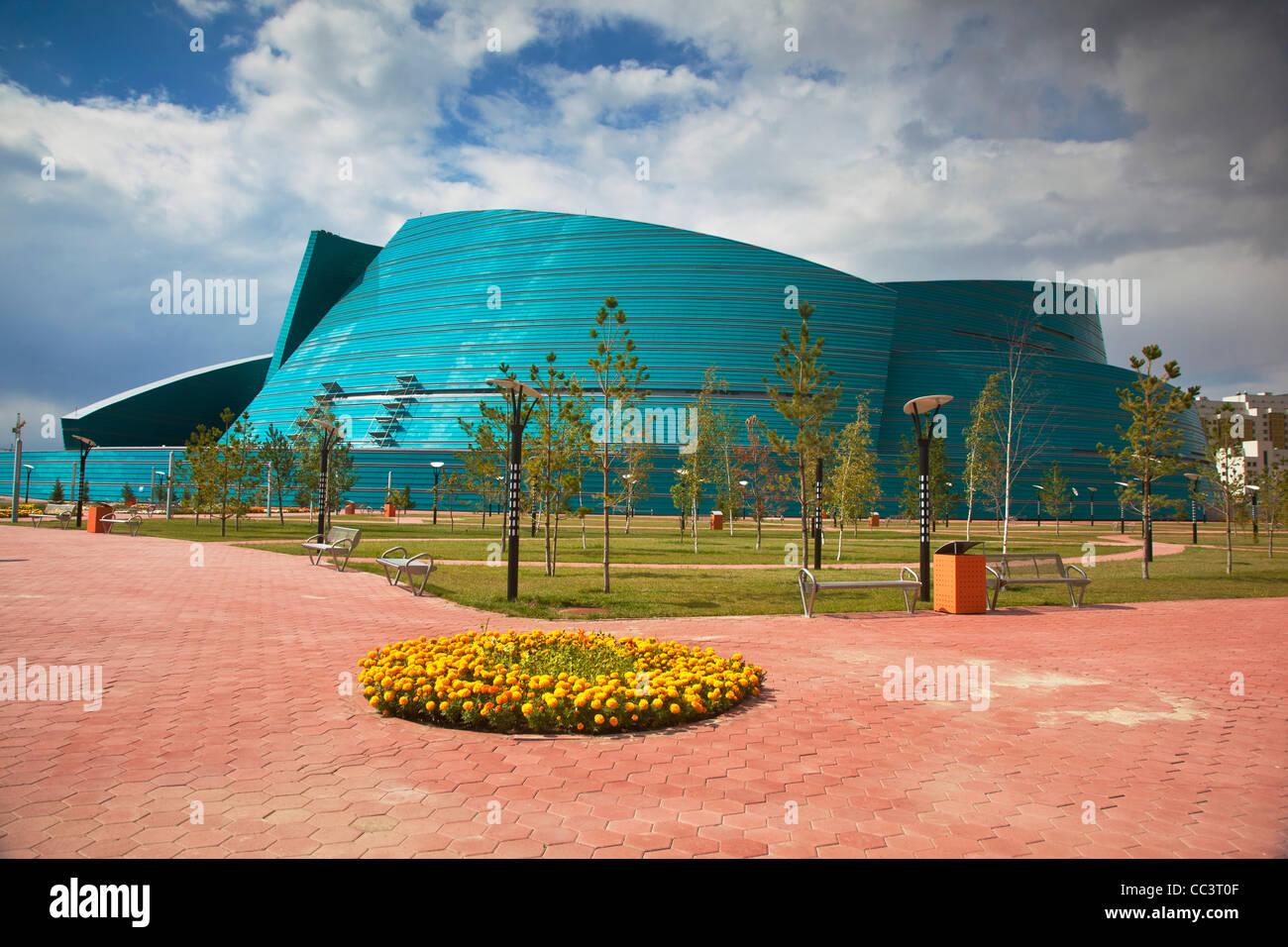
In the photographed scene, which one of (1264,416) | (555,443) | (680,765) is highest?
(1264,416)

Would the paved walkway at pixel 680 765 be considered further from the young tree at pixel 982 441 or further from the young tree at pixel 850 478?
the young tree at pixel 982 441

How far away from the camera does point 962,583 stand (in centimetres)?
1095

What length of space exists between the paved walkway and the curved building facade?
190 feet

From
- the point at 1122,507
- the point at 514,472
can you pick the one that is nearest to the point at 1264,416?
the point at 1122,507

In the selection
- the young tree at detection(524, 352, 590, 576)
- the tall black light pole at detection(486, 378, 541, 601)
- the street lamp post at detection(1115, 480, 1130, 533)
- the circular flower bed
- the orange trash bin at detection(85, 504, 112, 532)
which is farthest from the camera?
the orange trash bin at detection(85, 504, 112, 532)

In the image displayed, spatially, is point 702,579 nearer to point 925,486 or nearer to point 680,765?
point 925,486

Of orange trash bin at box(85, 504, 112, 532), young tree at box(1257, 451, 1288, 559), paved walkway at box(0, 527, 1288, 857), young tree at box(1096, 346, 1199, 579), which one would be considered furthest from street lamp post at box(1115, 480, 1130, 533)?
orange trash bin at box(85, 504, 112, 532)

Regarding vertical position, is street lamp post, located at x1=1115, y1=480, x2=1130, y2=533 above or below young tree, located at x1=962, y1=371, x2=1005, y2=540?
below

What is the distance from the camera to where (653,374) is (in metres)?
72.0

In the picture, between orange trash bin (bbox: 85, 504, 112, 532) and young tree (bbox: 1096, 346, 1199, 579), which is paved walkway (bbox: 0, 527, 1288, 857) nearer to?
young tree (bbox: 1096, 346, 1199, 579)

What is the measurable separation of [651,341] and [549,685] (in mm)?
68876

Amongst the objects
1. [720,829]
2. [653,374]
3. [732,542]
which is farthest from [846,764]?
[653,374]

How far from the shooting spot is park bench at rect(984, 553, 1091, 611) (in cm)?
1148

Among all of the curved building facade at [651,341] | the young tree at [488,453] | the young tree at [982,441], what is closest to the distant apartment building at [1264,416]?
the curved building facade at [651,341]
